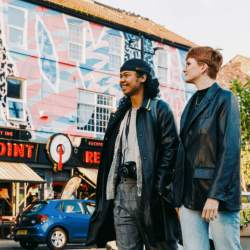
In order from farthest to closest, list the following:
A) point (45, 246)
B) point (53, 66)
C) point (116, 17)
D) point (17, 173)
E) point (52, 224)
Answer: point (116, 17)
point (53, 66)
point (17, 173)
point (45, 246)
point (52, 224)

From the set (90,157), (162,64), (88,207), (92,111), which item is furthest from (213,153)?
(162,64)

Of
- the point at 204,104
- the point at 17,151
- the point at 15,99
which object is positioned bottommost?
the point at 204,104

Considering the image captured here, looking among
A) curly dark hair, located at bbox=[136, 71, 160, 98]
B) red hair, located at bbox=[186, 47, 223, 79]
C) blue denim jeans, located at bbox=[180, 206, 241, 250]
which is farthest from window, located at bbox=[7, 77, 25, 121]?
blue denim jeans, located at bbox=[180, 206, 241, 250]

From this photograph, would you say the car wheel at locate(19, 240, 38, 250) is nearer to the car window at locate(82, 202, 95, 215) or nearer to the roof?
the car window at locate(82, 202, 95, 215)

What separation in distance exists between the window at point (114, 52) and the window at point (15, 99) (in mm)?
5580

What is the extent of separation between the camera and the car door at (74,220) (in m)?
18.2

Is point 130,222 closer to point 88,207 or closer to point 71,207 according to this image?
point 71,207

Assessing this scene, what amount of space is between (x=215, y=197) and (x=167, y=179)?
92 centimetres

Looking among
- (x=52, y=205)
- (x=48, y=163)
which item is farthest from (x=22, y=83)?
(x=52, y=205)

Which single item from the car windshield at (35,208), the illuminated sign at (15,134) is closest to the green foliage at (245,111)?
the illuminated sign at (15,134)

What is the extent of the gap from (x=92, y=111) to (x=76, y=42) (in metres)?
3.20

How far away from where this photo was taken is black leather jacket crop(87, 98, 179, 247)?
477 centimetres

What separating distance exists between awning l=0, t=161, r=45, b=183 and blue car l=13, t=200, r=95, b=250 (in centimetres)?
596

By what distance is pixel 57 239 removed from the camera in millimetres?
17906
